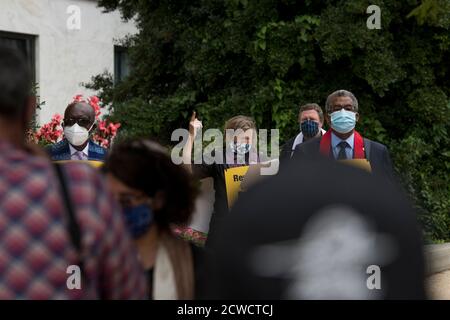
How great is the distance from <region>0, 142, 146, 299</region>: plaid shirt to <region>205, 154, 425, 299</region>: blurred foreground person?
0.45 m

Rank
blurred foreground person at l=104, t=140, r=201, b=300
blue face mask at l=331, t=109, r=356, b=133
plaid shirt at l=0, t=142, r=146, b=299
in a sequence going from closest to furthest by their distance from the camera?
plaid shirt at l=0, t=142, r=146, b=299, blurred foreground person at l=104, t=140, r=201, b=300, blue face mask at l=331, t=109, r=356, b=133

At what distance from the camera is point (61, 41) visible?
58.7 ft

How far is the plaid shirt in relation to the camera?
5.98 feet

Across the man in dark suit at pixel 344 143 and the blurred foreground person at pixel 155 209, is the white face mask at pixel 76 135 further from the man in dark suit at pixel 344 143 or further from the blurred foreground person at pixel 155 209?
the blurred foreground person at pixel 155 209

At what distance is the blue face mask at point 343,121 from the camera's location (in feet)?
18.4

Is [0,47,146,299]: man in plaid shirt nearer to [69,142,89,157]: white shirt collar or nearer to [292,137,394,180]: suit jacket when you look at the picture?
[292,137,394,180]: suit jacket

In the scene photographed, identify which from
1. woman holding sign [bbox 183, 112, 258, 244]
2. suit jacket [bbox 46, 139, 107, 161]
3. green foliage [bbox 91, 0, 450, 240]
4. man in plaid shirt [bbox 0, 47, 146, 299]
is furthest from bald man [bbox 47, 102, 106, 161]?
green foliage [bbox 91, 0, 450, 240]

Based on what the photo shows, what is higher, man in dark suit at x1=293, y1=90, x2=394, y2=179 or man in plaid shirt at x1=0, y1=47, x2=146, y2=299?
man in dark suit at x1=293, y1=90, x2=394, y2=179

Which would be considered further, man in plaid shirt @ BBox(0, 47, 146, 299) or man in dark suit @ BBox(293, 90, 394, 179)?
man in dark suit @ BBox(293, 90, 394, 179)

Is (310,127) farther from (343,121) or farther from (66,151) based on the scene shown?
(66,151)

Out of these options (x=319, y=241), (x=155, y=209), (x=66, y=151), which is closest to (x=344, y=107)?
(x=66, y=151)

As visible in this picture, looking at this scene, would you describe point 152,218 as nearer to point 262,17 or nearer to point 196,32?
point 262,17

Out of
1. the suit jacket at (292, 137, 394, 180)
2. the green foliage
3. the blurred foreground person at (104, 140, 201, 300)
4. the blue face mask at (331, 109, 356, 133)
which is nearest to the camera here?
the blurred foreground person at (104, 140, 201, 300)

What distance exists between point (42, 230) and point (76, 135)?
4.03 m
